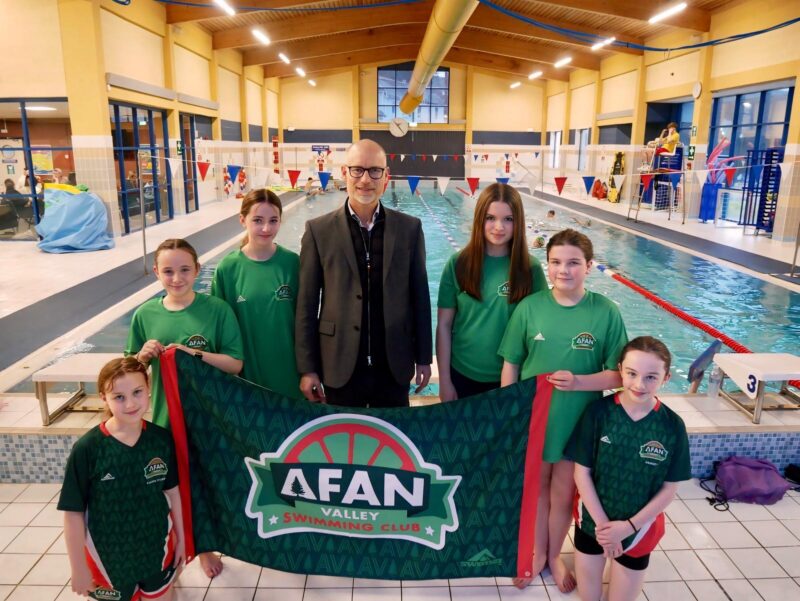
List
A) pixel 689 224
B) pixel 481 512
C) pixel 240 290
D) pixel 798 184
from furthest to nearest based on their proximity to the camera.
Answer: pixel 689 224 → pixel 798 184 → pixel 240 290 → pixel 481 512

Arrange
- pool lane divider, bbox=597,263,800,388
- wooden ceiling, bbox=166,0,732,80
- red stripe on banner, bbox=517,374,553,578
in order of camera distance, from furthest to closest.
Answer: wooden ceiling, bbox=166,0,732,80
pool lane divider, bbox=597,263,800,388
red stripe on banner, bbox=517,374,553,578

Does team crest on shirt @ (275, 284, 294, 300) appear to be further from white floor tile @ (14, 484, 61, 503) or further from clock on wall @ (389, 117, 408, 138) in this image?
clock on wall @ (389, 117, 408, 138)

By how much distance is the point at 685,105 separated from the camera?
17234 mm

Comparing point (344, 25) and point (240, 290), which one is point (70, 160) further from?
point (240, 290)

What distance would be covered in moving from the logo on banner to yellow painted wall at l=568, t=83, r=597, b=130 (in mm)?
21480

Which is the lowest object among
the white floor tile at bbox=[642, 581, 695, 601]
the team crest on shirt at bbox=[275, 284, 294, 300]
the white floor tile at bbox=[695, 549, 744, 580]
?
the white floor tile at bbox=[642, 581, 695, 601]

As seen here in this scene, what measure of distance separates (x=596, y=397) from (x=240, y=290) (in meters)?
1.55

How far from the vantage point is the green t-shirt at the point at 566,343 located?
2291 millimetres

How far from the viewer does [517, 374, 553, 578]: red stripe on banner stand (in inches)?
88.6

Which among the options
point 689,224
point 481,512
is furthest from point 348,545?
point 689,224

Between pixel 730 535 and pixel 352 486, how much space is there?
180 cm

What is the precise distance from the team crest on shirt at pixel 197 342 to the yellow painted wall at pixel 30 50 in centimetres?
999

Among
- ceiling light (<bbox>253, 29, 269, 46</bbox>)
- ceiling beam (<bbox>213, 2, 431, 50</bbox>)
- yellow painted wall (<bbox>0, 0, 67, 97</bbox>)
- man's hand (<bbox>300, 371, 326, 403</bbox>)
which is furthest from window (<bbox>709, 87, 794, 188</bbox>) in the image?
yellow painted wall (<bbox>0, 0, 67, 97</bbox>)

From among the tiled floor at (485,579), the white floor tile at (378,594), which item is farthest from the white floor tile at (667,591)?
the white floor tile at (378,594)
